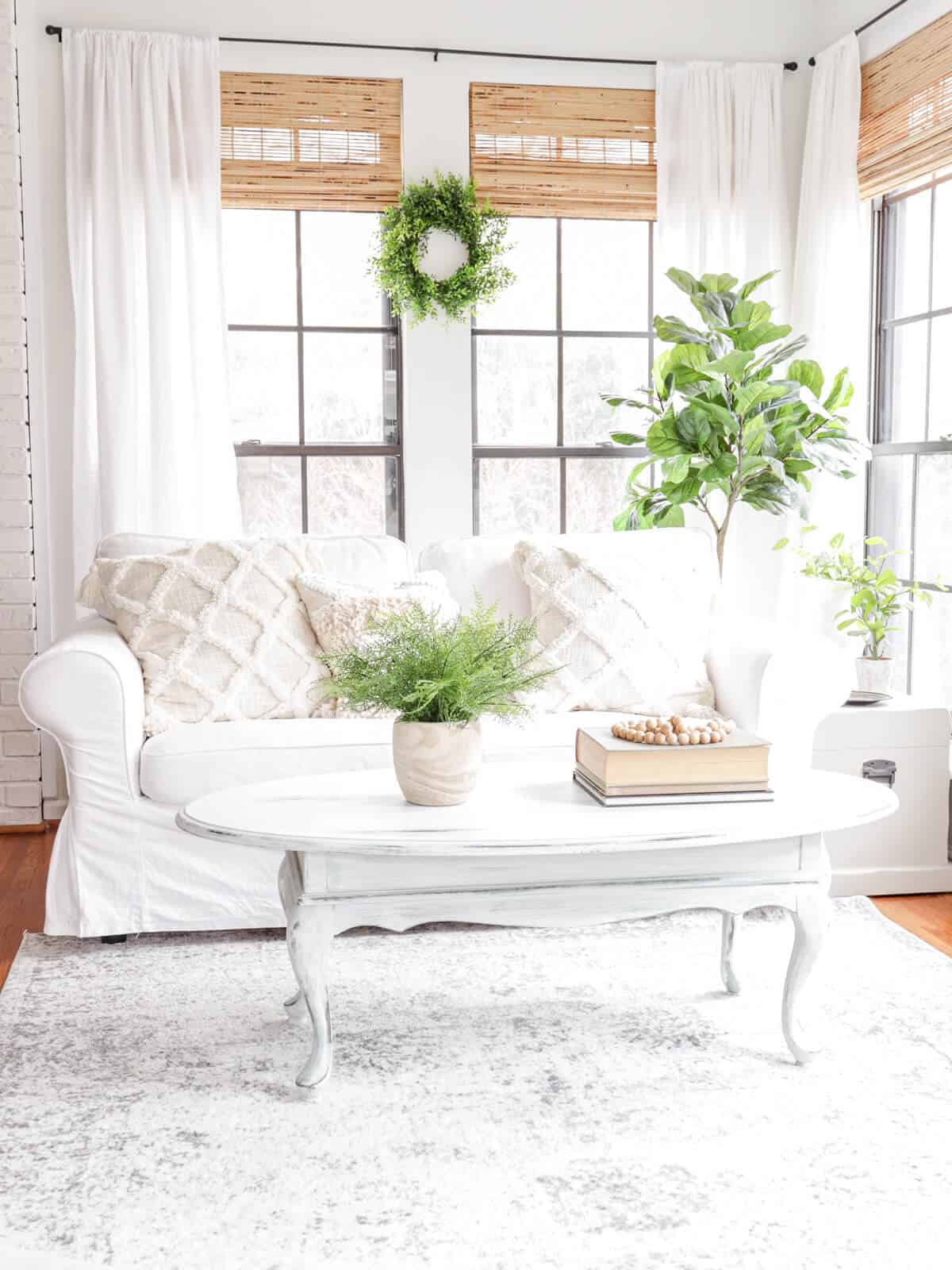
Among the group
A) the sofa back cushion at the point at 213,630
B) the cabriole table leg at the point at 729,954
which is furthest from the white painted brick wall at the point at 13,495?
the cabriole table leg at the point at 729,954

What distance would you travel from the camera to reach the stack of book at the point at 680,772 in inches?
86.5

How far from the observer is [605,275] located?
4.62 m

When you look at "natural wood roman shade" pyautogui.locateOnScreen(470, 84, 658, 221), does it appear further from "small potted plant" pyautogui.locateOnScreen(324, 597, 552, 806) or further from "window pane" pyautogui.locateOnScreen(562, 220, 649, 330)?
"small potted plant" pyautogui.locateOnScreen(324, 597, 552, 806)

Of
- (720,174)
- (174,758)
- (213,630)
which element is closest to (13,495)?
(213,630)

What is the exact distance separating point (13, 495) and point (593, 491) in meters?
2.01

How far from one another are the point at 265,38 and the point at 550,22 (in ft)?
3.22

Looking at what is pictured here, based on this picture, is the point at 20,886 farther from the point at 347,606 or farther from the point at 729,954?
the point at 729,954

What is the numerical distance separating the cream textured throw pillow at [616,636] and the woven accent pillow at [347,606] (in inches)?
11.1

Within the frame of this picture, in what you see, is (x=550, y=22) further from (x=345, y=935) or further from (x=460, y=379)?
(x=345, y=935)

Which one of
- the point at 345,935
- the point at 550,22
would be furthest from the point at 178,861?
the point at 550,22

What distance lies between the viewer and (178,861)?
117 inches

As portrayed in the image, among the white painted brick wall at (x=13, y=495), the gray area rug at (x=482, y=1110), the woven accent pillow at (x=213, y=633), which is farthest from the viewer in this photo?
the white painted brick wall at (x=13, y=495)

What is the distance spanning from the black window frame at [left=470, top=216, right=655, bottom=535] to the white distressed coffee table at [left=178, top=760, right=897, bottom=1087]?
8.06ft

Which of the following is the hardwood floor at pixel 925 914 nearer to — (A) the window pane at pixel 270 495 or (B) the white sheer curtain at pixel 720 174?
(B) the white sheer curtain at pixel 720 174
